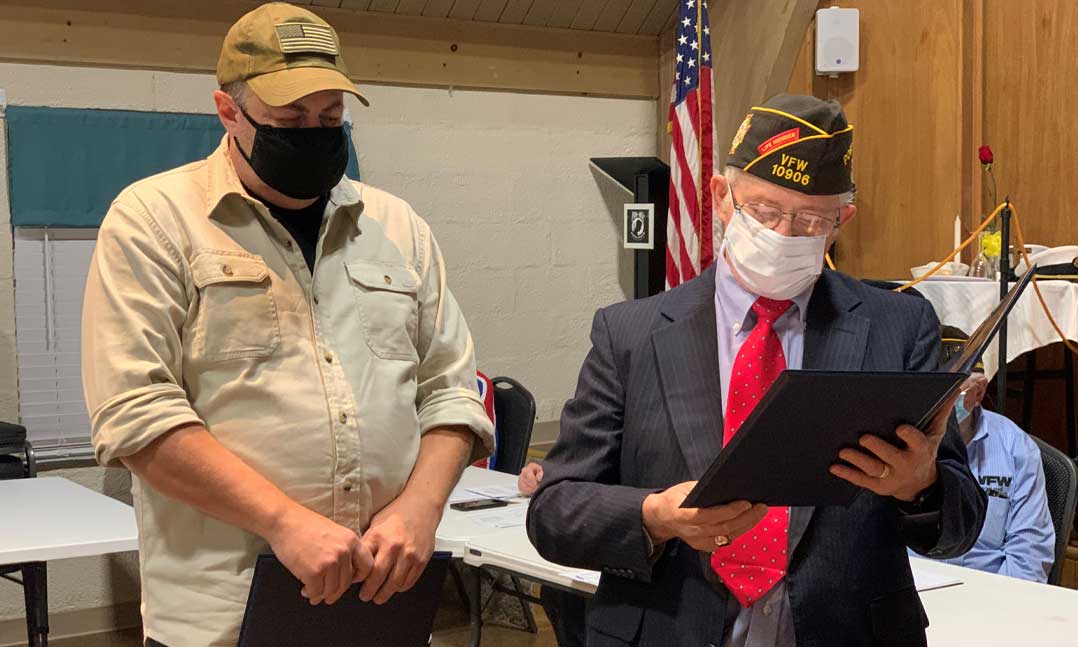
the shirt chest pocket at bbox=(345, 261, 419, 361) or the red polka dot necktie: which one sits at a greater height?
the shirt chest pocket at bbox=(345, 261, 419, 361)

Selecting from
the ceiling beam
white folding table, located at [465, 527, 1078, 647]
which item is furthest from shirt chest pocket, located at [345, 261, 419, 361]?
the ceiling beam

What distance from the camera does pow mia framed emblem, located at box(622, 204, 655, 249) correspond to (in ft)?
20.9

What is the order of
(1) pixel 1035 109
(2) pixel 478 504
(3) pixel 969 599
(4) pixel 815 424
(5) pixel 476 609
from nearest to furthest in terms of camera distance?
1. (4) pixel 815 424
2. (3) pixel 969 599
3. (2) pixel 478 504
4. (5) pixel 476 609
5. (1) pixel 1035 109

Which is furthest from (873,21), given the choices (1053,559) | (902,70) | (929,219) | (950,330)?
(1053,559)

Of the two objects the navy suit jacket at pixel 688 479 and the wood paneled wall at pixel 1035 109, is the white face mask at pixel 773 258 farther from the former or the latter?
the wood paneled wall at pixel 1035 109

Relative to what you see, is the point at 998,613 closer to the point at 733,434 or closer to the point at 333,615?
the point at 733,434

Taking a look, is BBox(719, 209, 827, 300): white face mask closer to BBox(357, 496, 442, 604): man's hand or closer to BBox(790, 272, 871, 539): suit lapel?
BBox(790, 272, 871, 539): suit lapel

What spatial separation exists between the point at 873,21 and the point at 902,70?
31 centimetres

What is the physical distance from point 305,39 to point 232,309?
0.40 m

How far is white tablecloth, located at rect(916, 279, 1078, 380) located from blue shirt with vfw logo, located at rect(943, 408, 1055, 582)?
58.8 inches

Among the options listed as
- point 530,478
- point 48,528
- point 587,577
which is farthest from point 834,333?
point 48,528

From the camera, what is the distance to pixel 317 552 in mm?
1650

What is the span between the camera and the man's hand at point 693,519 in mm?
1536

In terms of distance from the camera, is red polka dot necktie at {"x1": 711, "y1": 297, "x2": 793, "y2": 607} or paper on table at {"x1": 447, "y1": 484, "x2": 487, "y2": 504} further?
paper on table at {"x1": 447, "y1": 484, "x2": 487, "y2": 504}
